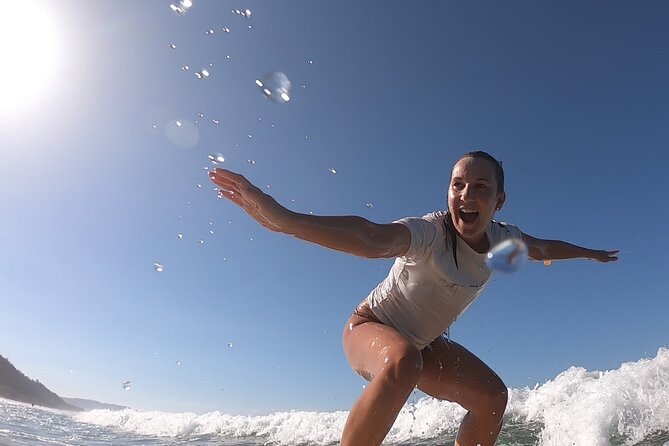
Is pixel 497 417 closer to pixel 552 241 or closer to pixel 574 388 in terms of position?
pixel 552 241

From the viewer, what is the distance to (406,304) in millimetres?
3420

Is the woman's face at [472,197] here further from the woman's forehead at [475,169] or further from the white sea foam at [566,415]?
the white sea foam at [566,415]

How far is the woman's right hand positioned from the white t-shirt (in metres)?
0.84

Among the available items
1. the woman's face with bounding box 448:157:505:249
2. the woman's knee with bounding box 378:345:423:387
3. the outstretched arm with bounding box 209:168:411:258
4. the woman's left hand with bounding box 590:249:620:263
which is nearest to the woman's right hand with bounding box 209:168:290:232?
the outstretched arm with bounding box 209:168:411:258

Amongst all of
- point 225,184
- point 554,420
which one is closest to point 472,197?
point 225,184

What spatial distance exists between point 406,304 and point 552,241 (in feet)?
5.79

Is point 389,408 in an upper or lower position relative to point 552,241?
lower

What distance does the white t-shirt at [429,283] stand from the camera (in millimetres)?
3148

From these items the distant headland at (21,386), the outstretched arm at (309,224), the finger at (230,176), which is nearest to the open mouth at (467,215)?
the outstretched arm at (309,224)

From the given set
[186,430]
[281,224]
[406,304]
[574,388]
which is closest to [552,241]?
[406,304]

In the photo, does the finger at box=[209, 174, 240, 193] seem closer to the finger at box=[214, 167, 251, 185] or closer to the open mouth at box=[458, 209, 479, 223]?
the finger at box=[214, 167, 251, 185]

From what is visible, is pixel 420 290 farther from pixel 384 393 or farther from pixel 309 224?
pixel 309 224

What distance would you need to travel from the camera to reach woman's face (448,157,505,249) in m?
3.25

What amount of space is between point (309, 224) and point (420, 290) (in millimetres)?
1144
